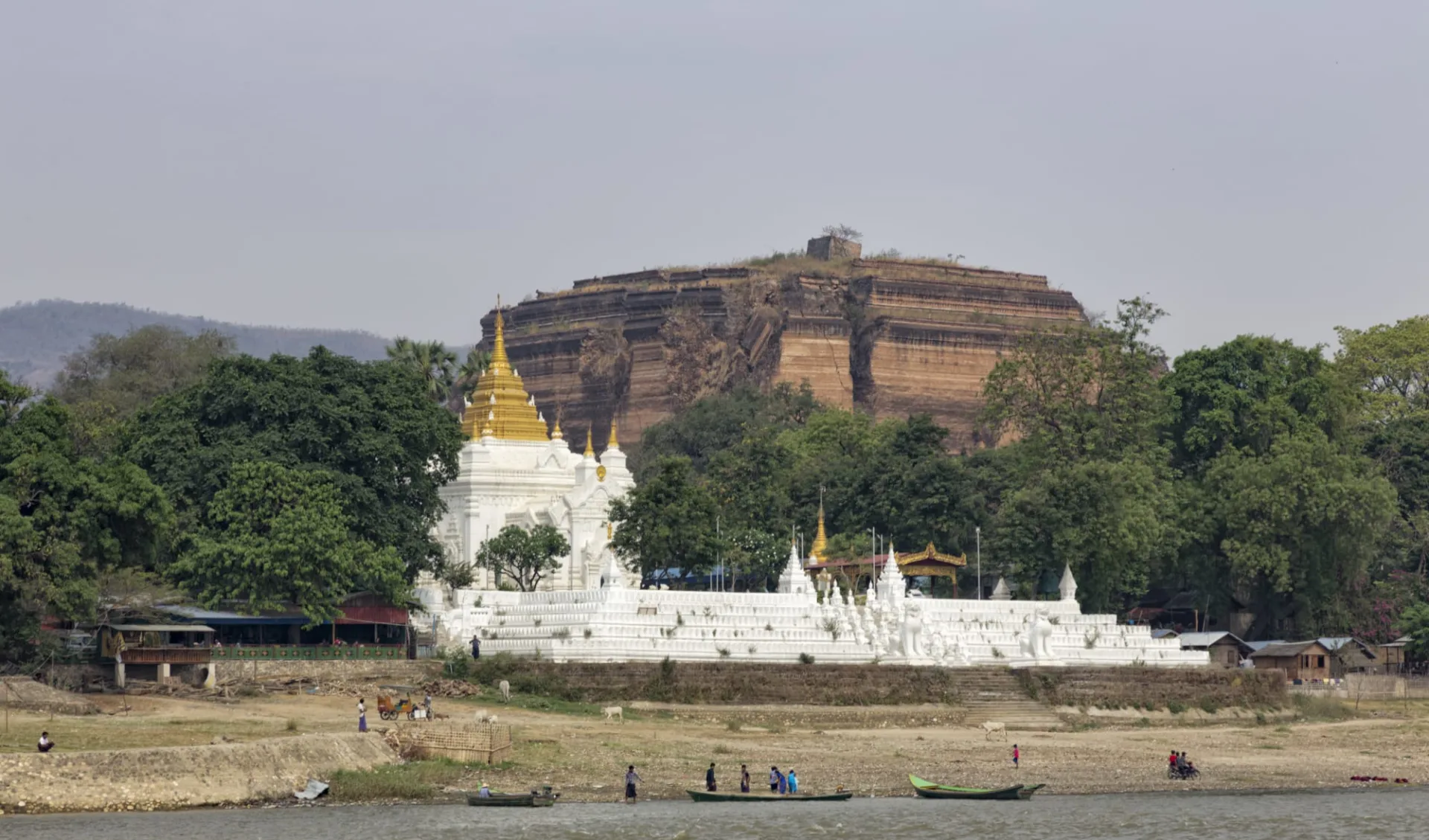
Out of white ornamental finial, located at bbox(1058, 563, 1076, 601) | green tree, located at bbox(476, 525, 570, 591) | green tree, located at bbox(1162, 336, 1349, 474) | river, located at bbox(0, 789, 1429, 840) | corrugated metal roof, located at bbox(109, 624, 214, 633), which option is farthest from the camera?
green tree, located at bbox(1162, 336, 1349, 474)

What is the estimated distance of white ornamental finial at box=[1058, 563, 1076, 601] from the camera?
7656cm

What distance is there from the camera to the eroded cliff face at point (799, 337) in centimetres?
13362

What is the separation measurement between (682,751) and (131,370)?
51.3 m

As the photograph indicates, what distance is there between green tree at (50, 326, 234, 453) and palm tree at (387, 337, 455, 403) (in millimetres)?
7169

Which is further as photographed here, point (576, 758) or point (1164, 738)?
point (1164, 738)

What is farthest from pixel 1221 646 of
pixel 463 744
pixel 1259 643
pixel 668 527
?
pixel 463 744

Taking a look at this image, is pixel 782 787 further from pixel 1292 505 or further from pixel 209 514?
pixel 1292 505

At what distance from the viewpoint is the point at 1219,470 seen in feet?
285

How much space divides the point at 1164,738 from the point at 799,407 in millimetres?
57152

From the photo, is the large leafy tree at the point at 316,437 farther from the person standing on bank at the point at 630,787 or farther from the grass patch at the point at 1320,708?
the grass patch at the point at 1320,708

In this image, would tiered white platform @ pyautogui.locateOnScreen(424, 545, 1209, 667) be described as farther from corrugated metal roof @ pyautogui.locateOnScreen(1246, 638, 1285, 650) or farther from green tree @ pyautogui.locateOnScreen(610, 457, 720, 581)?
corrugated metal roof @ pyautogui.locateOnScreen(1246, 638, 1285, 650)

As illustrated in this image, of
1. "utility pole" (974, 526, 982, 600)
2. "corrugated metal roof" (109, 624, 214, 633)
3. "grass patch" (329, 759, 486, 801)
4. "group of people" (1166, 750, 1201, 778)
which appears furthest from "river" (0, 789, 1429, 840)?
"utility pole" (974, 526, 982, 600)

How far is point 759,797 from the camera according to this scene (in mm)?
49062

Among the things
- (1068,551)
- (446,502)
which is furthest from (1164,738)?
(446,502)
